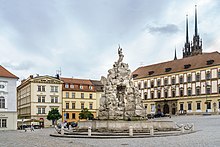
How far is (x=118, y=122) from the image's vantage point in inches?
1116

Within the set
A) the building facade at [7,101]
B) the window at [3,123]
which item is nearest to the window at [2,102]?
the building facade at [7,101]

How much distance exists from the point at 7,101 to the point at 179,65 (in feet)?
155

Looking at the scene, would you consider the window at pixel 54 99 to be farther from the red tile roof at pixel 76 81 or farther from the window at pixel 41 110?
the red tile roof at pixel 76 81

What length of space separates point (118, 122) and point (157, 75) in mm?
63400

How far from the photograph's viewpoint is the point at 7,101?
5394cm

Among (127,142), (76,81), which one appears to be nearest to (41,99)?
(76,81)

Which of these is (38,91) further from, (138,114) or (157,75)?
(138,114)

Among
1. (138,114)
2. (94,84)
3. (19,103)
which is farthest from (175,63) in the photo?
(138,114)

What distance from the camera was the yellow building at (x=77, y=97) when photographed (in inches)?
3150

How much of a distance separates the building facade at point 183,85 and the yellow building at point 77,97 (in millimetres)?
14752

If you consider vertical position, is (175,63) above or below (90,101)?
above

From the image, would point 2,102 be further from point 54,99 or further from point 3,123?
point 54,99

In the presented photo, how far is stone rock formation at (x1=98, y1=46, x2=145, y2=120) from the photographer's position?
32.4 meters

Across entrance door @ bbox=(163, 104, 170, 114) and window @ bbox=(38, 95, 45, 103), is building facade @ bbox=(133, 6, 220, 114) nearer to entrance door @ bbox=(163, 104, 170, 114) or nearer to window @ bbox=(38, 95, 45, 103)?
entrance door @ bbox=(163, 104, 170, 114)
